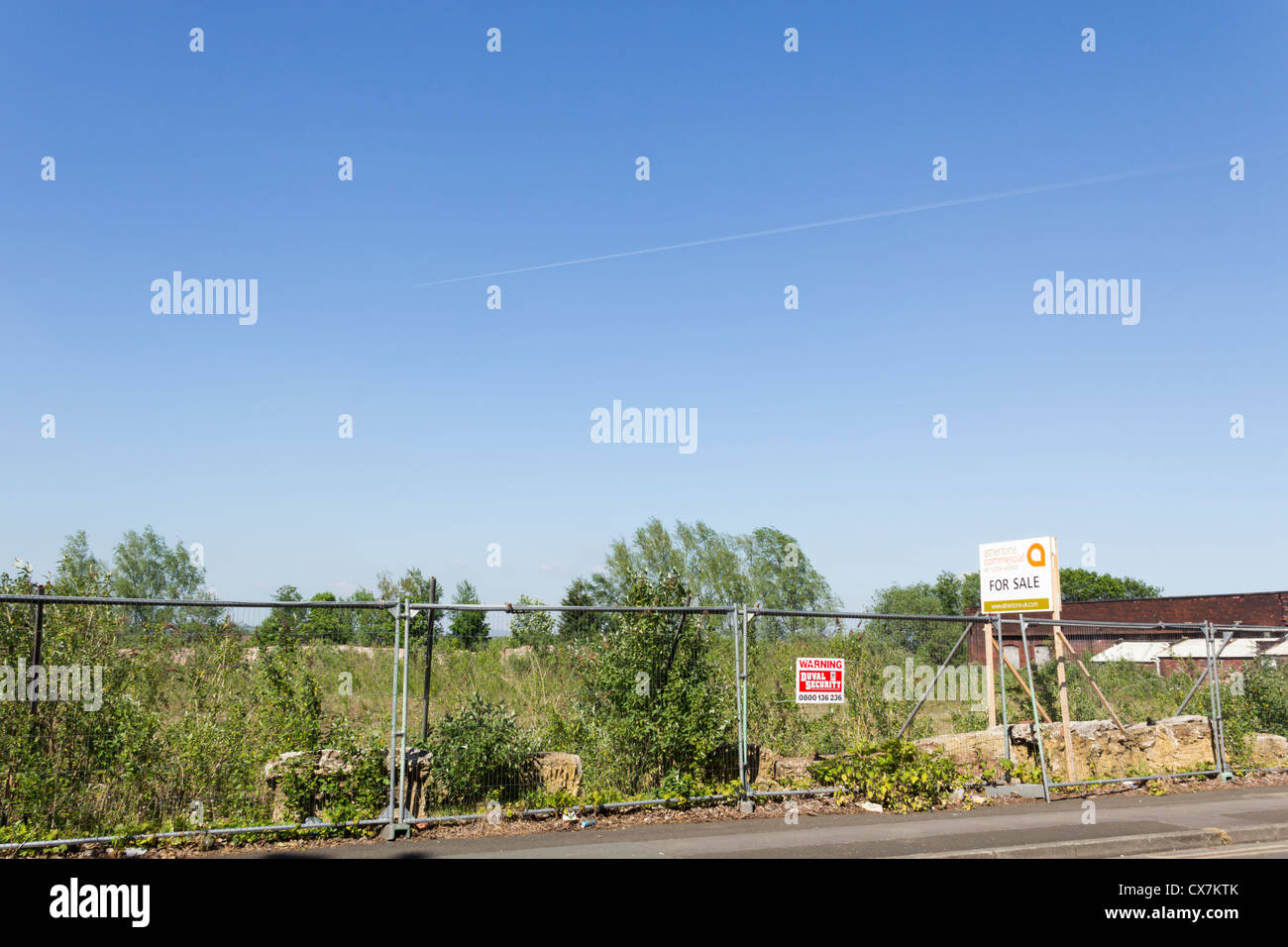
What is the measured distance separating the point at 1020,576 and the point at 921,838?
7508 millimetres

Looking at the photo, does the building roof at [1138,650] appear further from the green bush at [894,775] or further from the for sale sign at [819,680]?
the for sale sign at [819,680]

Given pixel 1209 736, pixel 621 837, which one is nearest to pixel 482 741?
pixel 621 837

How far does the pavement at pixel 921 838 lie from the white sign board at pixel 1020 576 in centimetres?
448

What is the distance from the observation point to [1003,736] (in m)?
13.2

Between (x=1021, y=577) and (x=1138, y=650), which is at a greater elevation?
(x=1021, y=577)

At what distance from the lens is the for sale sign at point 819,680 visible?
11547mm

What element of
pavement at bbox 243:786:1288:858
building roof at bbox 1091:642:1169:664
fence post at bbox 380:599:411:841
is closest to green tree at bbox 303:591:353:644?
fence post at bbox 380:599:411:841

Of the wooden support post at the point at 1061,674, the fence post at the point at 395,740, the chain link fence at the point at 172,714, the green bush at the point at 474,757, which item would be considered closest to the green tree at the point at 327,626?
the chain link fence at the point at 172,714

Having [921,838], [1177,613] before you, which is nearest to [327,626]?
[921,838]

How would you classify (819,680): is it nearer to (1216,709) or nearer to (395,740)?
(395,740)

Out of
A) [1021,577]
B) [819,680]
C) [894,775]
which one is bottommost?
[894,775]

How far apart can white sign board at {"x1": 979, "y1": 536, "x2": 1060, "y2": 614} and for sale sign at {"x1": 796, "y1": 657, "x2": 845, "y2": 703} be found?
17.5 ft

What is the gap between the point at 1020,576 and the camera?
16047 mm
